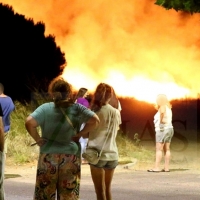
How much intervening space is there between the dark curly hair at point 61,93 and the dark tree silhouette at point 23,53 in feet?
74.2

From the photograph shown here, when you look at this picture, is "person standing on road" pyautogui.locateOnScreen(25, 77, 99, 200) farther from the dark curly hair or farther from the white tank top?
the white tank top

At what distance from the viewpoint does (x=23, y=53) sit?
104ft

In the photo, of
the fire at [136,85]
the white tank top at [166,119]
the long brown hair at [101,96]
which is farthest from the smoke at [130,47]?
the long brown hair at [101,96]

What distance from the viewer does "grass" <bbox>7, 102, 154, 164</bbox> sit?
52.7ft

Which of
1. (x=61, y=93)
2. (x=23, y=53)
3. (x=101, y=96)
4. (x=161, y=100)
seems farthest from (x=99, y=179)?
(x=23, y=53)

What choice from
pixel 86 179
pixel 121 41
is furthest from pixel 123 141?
pixel 121 41

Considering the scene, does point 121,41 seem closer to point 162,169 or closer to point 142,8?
point 142,8

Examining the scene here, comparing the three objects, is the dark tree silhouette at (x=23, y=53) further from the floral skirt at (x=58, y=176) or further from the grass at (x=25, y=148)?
the floral skirt at (x=58, y=176)

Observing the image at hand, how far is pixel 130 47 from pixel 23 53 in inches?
300

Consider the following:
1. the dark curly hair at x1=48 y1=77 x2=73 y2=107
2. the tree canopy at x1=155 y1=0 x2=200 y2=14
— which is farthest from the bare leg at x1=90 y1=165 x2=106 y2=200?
the tree canopy at x1=155 y1=0 x2=200 y2=14

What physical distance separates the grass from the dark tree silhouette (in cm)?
1100

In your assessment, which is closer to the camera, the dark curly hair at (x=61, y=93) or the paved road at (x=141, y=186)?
the dark curly hair at (x=61, y=93)

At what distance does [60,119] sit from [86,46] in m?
20.2

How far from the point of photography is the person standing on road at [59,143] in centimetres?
667
